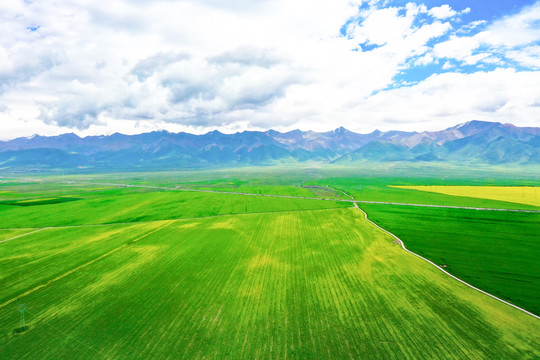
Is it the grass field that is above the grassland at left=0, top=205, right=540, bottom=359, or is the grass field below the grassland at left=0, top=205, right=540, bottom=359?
above

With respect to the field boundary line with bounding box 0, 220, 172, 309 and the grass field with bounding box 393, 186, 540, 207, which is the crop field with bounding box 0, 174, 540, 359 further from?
the grass field with bounding box 393, 186, 540, 207

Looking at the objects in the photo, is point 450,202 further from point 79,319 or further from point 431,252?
→ point 79,319

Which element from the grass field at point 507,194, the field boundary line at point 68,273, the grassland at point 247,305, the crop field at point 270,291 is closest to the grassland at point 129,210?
the crop field at point 270,291

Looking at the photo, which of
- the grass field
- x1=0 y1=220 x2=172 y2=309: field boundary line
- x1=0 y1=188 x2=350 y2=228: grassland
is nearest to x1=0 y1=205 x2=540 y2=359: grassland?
x1=0 y1=220 x2=172 y2=309: field boundary line

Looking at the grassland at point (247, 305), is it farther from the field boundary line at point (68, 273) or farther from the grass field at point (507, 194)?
the grass field at point (507, 194)

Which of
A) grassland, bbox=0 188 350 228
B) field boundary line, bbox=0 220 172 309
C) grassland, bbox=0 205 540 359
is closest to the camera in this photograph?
grassland, bbox=0 205 540 359

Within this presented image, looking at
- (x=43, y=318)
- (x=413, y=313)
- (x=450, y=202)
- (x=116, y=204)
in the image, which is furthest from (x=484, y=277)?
(x=116, y=204)
